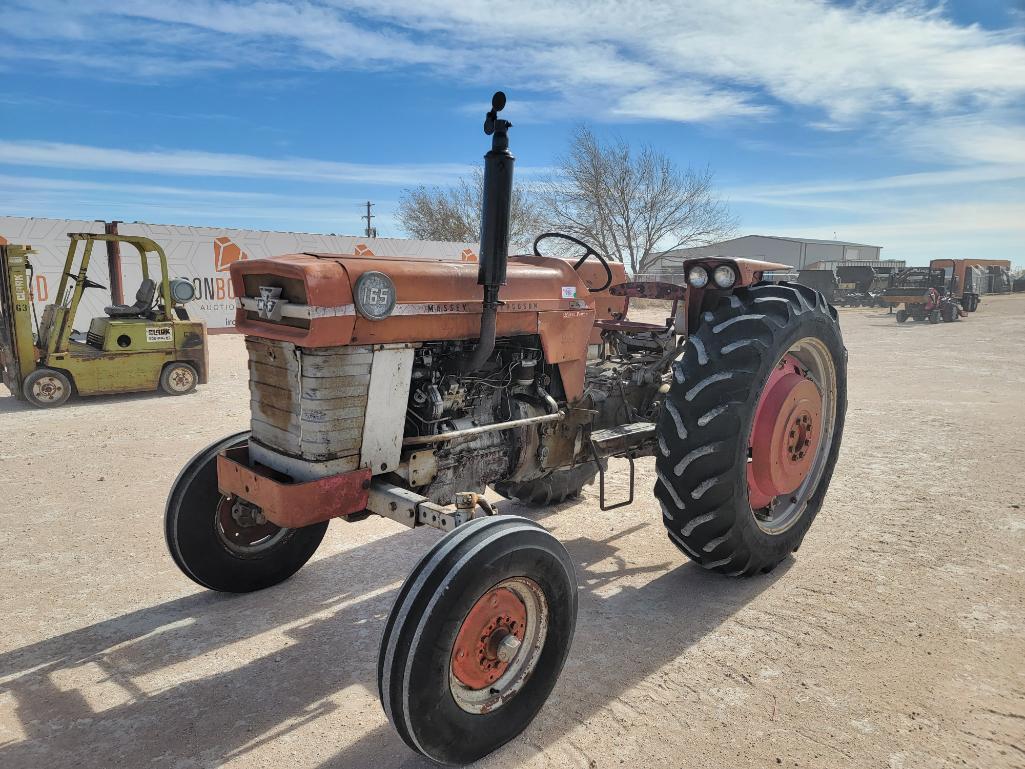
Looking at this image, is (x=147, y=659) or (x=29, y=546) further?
Answer: (x=29, y=546)

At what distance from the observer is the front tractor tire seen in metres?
3.41

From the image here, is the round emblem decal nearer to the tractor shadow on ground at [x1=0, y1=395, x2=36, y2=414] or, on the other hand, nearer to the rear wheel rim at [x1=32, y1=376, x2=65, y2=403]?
the tractor shadow on ground at [x1=0, y1=395, x2=36, y2=414]

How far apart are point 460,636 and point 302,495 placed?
2.83 feet

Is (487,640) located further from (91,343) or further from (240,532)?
(91,343)

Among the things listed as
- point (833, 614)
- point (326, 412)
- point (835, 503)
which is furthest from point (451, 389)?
point (835, 503)

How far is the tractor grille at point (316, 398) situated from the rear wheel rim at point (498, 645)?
875mm

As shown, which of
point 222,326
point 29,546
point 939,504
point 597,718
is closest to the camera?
point 597,718

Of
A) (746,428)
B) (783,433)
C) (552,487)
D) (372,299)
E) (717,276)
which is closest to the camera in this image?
(372,299)

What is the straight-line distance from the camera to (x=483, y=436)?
11.3 feet

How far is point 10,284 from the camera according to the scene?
845 centimetres

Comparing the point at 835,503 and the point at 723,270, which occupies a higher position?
the point at 723,270

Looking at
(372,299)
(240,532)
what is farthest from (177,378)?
(372,299)

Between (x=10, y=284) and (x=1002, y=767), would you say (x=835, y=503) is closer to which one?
(x=1002, y=767)

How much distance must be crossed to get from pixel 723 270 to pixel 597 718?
241 cm
